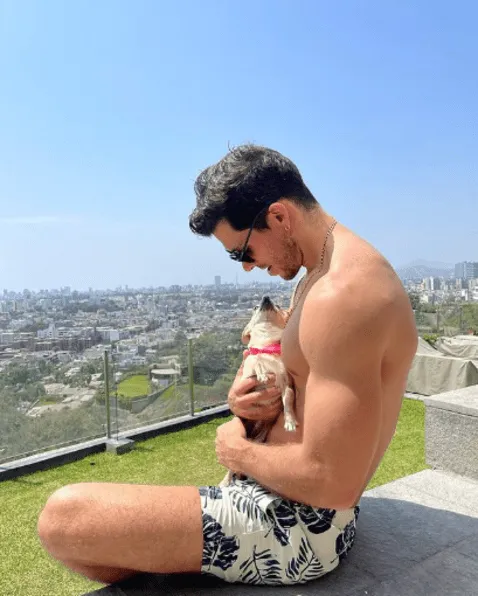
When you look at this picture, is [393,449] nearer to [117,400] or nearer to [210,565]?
[117,400]

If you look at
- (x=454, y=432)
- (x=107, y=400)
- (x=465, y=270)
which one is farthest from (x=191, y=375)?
(x=465, y=270)

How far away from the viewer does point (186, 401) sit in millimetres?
7406

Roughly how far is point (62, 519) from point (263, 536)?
666 millimetres

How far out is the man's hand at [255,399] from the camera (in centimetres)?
182

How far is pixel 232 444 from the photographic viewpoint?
192cm

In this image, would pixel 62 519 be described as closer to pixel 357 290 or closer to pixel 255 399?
pixel 255 399

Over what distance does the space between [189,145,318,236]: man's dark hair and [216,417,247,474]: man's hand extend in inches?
30.3

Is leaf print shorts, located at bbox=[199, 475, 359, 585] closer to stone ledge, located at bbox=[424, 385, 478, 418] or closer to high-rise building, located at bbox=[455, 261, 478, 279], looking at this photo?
stone ledge, located at bbox=[424, 385, 478, 418]

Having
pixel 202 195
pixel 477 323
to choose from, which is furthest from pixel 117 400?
pixel 477 323

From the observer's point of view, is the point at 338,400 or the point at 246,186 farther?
the point at 246,186

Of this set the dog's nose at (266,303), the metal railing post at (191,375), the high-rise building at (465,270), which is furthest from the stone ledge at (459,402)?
the high-rise building at (465,270)

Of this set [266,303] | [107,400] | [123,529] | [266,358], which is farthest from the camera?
[107,400]

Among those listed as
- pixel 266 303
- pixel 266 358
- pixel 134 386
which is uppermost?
pixel 266 303

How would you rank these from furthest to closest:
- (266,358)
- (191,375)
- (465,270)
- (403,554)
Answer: (465,270)
(191,375)
(403,554)
(266,358)
